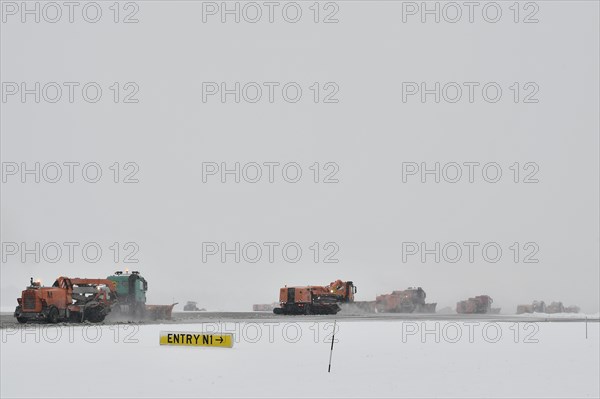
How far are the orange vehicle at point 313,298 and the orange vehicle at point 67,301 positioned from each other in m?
18.1

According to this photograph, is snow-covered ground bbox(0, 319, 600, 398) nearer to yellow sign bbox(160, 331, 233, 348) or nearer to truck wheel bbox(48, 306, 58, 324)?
yellow sign bbox(160, 331, 233, 348)

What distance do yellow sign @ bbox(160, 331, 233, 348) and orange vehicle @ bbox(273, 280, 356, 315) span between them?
3181 centimetres

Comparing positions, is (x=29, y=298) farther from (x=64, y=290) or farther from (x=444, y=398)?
(x=444, y=398)

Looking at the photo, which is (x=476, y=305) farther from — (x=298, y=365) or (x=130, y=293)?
(x=298, y=365)

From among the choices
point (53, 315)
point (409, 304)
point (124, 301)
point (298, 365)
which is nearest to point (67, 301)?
point (53, 315)

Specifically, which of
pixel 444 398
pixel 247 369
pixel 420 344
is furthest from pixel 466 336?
pixel 444 398

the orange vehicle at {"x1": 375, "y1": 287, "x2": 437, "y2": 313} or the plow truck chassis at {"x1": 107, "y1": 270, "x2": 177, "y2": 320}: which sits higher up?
the plow truck chassis at {"x1": 107, "y1": 270, "x2": 177, "y2": 320}

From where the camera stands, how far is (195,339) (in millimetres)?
26656

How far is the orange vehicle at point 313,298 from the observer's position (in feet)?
193

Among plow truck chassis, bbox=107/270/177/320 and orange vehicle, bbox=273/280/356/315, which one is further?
orange vehicle, bbox=273/280/356/315

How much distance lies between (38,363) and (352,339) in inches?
544

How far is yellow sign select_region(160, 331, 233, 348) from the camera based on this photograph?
86.5ft

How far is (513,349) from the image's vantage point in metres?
27.8

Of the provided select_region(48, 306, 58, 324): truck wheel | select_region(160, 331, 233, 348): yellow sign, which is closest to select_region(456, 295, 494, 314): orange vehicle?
select_region(48, 306, 58, 324): truck wheel
